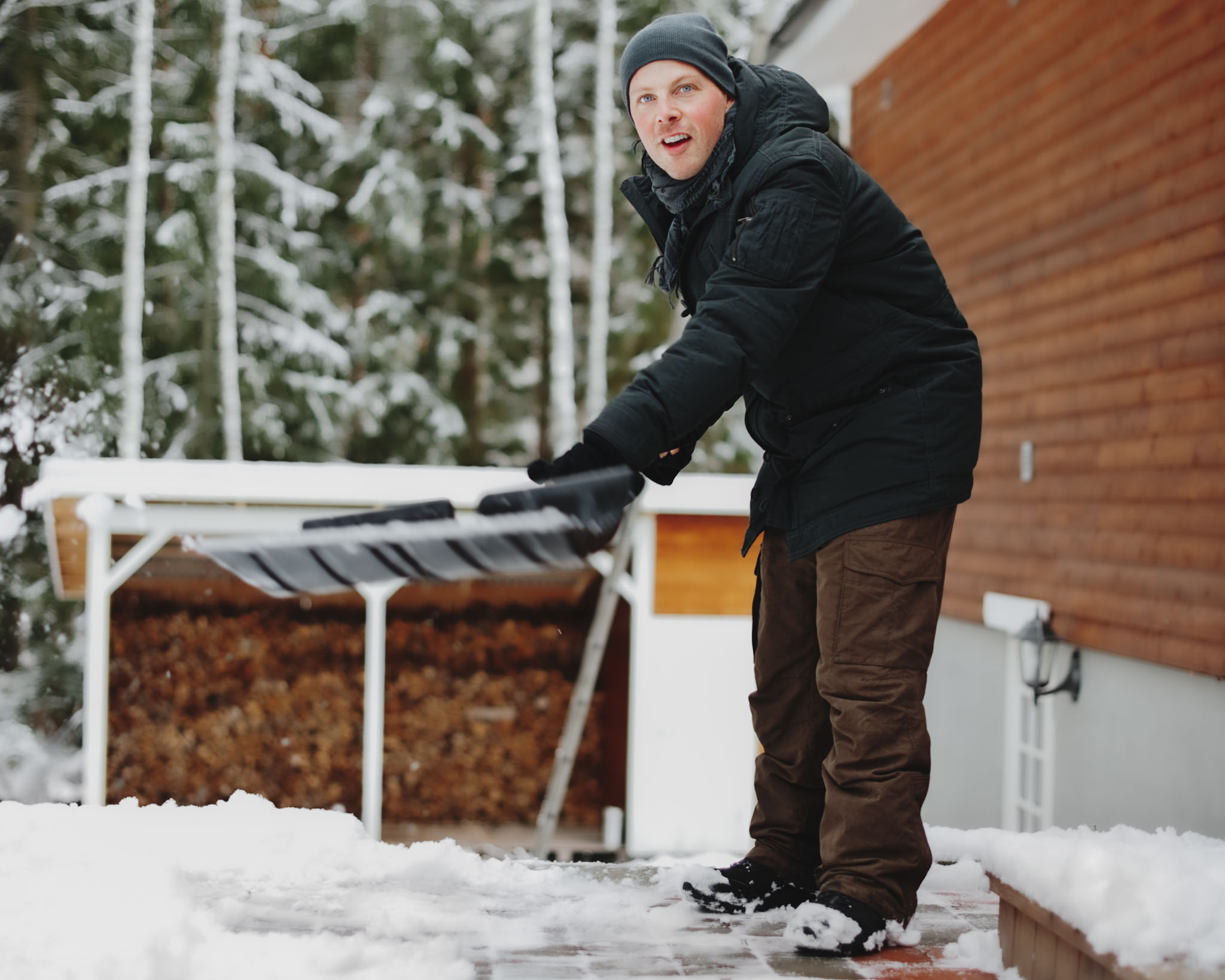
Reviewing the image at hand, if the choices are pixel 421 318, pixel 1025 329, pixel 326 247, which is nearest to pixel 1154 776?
A: pixel 1025 329

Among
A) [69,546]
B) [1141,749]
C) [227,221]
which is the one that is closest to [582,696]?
[69,546]

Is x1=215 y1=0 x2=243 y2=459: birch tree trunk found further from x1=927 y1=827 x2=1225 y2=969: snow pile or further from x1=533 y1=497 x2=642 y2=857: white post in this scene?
x1=927 y1=827 x2=1225 y2=969: snow pile

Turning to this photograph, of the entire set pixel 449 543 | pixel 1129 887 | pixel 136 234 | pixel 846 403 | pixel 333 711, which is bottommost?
pixel 333 711

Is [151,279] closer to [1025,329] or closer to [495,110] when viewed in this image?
[495,110]

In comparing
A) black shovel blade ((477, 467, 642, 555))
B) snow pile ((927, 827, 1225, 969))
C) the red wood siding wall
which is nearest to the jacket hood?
black shovel blade ((477, 467, 642, 555))

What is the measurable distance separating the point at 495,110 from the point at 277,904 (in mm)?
13884

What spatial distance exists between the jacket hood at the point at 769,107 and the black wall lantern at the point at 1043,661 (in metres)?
3.31

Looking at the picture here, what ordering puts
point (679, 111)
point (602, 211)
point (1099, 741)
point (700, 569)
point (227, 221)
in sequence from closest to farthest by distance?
1. point (679, 111)
2. point (1099, 741)
3. point (700, 569)
4. point (227, 221)
5. point (602, 211)

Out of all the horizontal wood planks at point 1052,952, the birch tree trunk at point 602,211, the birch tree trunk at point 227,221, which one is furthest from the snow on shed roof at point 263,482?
the birch tree trunk at point 602,211

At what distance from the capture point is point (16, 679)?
10.9 metres

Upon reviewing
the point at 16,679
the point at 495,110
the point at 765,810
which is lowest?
the point at 16,679

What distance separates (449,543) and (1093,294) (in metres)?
3.84

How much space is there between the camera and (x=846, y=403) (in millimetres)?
1891

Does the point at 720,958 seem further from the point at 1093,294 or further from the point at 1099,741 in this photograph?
the point at 1093,294
